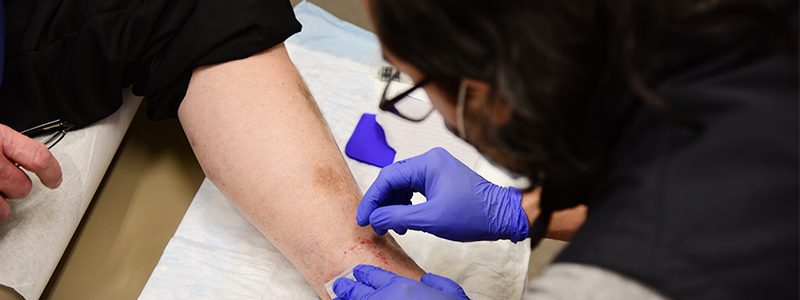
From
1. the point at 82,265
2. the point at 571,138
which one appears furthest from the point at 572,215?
the point at 82,265

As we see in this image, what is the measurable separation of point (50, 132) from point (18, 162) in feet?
0.73

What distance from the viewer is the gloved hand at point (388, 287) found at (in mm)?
843

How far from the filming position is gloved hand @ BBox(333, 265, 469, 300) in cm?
84

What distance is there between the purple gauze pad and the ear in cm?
75

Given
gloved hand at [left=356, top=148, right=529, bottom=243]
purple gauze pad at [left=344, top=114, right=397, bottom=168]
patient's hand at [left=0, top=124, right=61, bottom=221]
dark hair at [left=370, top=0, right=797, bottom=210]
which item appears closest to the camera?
dark hair at [left=370, top=0, right=797, bottom=210]

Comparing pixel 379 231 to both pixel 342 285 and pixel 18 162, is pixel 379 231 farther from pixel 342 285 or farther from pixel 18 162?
pixel 18 162

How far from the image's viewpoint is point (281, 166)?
971mm

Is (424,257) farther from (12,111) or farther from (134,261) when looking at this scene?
(12,111)

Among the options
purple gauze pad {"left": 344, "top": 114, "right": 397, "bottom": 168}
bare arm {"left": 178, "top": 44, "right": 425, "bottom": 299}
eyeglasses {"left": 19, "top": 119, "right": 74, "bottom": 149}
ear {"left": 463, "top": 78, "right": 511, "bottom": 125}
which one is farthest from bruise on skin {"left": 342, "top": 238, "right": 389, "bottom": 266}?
eyeglasses {"left": 19, "top": 119, "right": 74, "bottom": 149}

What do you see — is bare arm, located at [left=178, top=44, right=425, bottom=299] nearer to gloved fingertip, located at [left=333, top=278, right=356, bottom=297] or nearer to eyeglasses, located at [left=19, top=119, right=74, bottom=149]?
gloved fingertip, located at [left=333, top=278, right=356, bottom=297]

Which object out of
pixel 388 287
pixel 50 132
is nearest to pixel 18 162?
pixel 50 132

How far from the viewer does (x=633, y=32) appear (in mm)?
440

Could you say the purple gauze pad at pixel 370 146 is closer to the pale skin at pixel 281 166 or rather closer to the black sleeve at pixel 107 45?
the pale skin at pixel 281 166

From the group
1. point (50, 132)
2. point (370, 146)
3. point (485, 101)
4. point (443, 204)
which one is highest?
point (485, 101)
